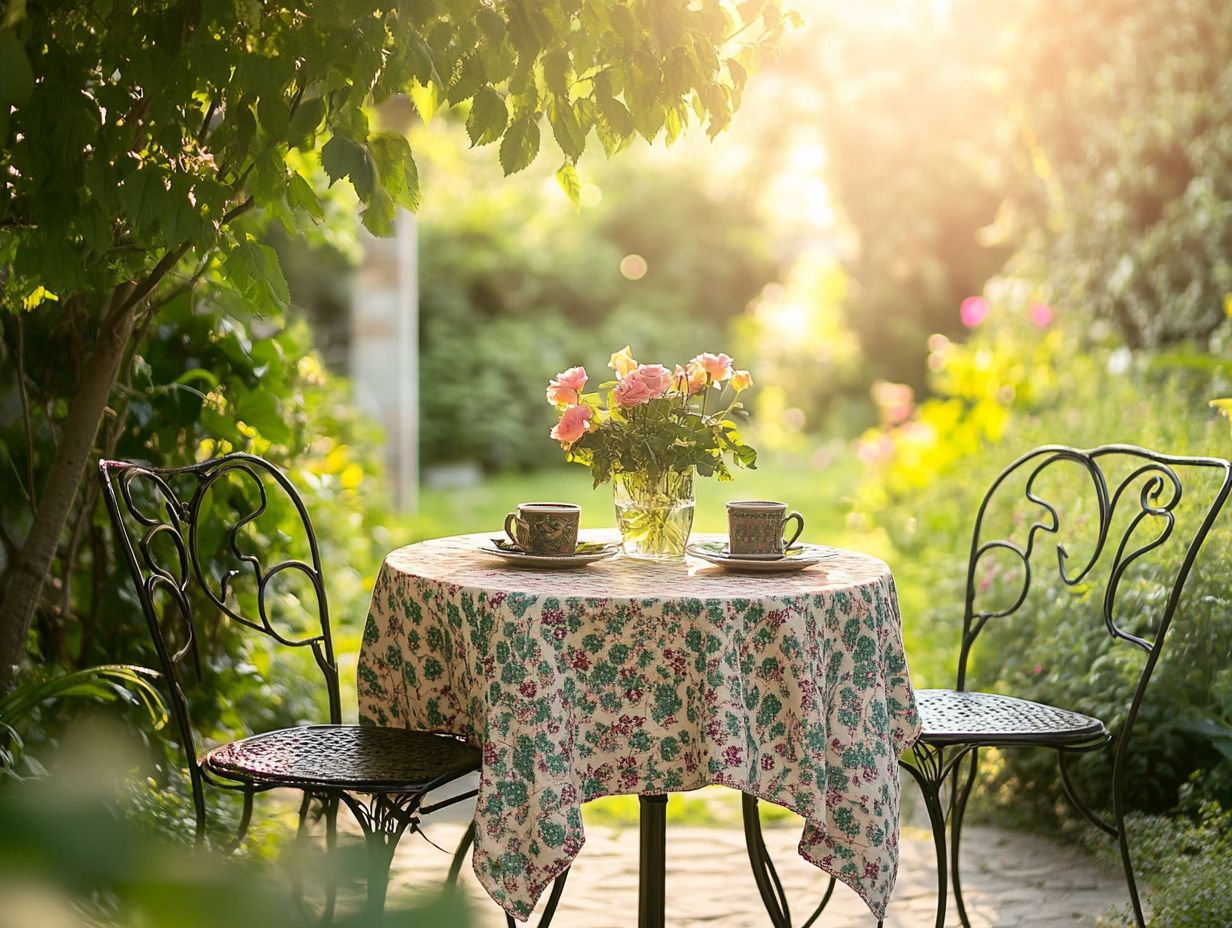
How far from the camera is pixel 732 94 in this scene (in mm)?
2525

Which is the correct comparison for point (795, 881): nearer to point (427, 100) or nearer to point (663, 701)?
point (663, 701)

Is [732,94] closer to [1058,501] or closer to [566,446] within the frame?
[566,446]

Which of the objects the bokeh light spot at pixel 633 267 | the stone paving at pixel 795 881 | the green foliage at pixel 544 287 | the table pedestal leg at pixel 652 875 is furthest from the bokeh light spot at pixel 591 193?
the bokeh light spot at pixel 633 267

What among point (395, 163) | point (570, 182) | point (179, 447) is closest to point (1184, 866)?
point (570, 182)

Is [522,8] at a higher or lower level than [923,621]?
higher

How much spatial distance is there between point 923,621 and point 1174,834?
63.6 inches

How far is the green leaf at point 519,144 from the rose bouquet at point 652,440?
484mm

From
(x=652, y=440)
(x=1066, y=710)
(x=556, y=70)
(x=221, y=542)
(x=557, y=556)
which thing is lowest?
(x=1066, y=710)

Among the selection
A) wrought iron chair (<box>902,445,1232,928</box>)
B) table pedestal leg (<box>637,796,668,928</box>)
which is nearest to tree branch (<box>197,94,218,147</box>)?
table pedestal leg (<box>637,796,668,928</box>)

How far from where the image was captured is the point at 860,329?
11.1 metres

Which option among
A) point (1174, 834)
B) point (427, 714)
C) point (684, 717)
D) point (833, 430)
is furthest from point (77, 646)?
point (833, 430)

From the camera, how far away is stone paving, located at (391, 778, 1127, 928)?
3.13 metres

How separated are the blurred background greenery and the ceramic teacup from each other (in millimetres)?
885

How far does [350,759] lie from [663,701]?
24.1 inches
